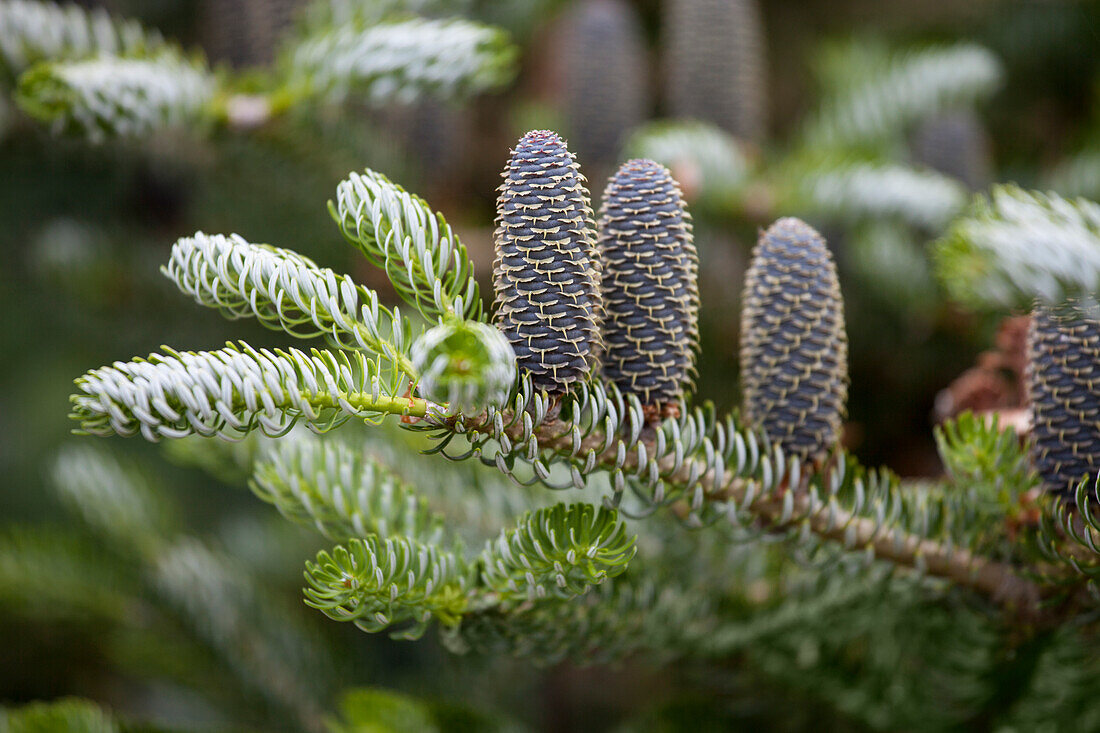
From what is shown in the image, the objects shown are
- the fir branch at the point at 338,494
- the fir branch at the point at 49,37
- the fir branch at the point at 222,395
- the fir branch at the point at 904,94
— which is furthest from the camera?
the fir branch at the point at 904,94

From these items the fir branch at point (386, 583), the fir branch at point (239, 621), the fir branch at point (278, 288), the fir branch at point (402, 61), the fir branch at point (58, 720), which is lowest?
the fir branch at point (58, 720)

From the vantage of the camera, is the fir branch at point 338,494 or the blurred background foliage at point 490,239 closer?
the fir branch at point 338,494

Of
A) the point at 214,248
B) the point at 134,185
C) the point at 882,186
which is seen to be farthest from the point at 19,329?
the point at 882,186

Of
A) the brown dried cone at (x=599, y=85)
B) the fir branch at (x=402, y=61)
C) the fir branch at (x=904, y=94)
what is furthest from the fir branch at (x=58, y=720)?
the fir branch at (x=904, y=94)

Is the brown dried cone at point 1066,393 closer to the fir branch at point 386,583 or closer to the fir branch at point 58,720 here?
the fir branch at point 386,583

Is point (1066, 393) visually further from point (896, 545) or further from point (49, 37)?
point (49, 37)

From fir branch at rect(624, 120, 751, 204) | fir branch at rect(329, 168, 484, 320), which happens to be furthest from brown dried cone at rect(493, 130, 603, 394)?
fir branch at rect(624, 120, 751, 204)

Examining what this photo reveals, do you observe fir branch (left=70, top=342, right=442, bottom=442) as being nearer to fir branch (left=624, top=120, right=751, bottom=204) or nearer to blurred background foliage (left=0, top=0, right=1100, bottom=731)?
blurred background foliage (left=0, top=0, right=1100, bottom=731)

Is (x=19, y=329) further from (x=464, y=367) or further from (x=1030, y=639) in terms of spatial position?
(x=1030, y=639)
